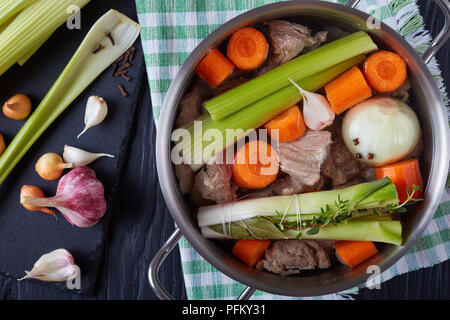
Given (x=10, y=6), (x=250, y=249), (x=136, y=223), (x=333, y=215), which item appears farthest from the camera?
(x=136, y=223)

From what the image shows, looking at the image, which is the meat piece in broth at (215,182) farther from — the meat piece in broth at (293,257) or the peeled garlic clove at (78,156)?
the peeled garlic clove at (78,156)

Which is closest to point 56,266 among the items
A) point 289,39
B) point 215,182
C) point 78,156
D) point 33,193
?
point 33,193

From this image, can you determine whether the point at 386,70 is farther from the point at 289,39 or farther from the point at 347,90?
the point at 289,39

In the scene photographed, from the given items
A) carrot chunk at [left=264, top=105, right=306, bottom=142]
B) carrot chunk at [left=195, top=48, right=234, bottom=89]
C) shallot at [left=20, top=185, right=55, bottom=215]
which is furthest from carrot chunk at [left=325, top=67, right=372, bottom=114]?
shallot at [left=20, top=185, right=55, bottom=215]

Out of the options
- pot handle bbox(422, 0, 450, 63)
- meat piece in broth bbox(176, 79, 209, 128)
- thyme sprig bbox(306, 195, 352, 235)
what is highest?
pot handle bbox(422, 0, 450, 63)

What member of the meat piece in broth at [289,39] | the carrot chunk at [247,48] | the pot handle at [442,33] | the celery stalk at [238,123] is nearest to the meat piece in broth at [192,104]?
the celery stalk at [238,123]

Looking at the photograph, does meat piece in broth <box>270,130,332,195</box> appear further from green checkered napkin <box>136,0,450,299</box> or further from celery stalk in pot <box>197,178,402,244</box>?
green checkered napkin <box>136,0,450,299</box>
